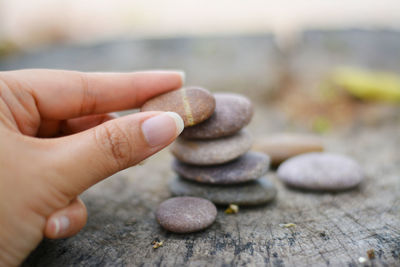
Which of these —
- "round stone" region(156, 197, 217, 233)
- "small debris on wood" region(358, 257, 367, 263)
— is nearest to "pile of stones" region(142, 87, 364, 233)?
"round stone" region(156, 197, 217, 233)

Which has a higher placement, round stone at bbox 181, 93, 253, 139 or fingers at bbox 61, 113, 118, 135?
round stone at bbox 181, 93, 253, 139

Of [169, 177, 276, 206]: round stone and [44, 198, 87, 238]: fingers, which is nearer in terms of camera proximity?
[44, 198, 87, 238]: fingers

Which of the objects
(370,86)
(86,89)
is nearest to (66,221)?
(86,89)

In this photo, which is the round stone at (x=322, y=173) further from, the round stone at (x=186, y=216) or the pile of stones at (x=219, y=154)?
the round stone at (x=186, y=216)

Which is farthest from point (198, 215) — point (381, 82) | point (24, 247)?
point (381, 82)

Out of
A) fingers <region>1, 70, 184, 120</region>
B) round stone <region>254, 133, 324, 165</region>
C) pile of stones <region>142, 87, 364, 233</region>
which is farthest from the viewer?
round stone <region>254, 133, 324, 165</region>

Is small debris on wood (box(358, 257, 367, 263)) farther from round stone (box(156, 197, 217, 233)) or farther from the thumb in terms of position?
the thumb

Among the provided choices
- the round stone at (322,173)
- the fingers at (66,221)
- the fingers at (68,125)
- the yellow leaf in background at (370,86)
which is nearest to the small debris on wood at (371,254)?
the round stone at (322,173)
